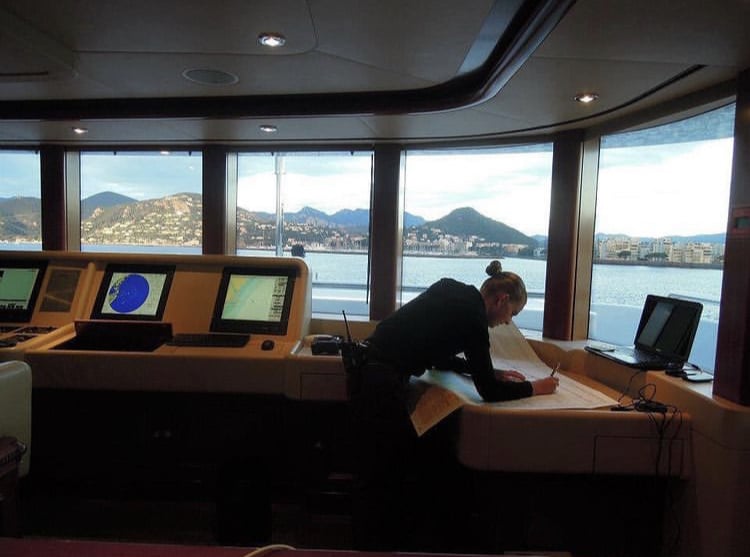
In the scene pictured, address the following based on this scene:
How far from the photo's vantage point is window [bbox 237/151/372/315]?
4012 millimetres

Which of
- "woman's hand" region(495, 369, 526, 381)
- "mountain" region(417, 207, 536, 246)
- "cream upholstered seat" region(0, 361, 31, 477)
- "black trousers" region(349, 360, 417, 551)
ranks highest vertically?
"mountain" region(417, 207, 536, 246)

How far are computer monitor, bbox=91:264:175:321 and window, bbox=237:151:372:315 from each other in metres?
1.37

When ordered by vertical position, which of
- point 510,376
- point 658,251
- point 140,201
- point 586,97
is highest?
point 586,97

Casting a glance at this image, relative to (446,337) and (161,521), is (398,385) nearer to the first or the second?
(446,337)

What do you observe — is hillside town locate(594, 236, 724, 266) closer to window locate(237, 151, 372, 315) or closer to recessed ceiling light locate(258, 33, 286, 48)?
window locate(237, 151, 372, 315)

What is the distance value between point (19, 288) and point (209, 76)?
1668mm

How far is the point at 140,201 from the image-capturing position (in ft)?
14.6

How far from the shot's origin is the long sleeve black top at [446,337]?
1876 mm

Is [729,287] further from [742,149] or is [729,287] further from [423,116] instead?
[423,116]

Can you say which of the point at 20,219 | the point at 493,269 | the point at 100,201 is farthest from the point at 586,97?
the point at 20,219

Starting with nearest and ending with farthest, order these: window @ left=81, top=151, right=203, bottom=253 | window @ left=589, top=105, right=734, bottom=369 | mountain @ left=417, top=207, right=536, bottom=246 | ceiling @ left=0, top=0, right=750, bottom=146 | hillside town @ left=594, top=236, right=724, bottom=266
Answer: ceiling @ left=0, top=0, right=750, bottom=146 < window @ left=589, top=105, right=734, bottom=369 < hillside town @ left=594, top=236, right=724, bottom=266 < mountain @ left=417, top=207, right=536, bottom=246 < window @ left=81, top=151, right=203, bottom=253

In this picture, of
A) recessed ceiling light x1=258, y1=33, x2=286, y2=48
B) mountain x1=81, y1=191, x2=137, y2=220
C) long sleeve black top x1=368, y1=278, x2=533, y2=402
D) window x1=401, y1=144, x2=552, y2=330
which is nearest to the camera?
long sleeve black top x1=368, y1=278, x2=533, y2=402

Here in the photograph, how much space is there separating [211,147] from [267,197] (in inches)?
24.3

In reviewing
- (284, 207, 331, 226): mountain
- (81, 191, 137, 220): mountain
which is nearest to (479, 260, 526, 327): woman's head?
(284, 207, 331, 226): mountain
